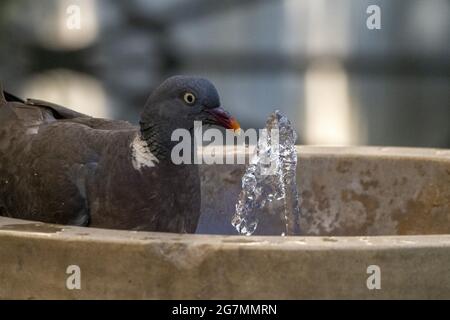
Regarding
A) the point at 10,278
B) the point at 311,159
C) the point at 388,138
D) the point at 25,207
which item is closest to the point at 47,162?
the point at 25,207

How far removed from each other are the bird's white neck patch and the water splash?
0.49m

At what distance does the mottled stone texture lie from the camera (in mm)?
3021

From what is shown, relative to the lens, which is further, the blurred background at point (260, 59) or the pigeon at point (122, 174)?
the blurred background at point (260, 59)

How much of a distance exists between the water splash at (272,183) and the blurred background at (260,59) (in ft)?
12.7

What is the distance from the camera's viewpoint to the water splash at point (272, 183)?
3012 mm

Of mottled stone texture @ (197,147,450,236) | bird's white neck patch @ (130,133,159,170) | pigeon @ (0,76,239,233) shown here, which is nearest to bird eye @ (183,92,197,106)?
pigeon @ (0,76,239,233)

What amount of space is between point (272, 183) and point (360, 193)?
0.90 ft

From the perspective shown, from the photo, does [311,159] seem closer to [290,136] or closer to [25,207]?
[290,136]

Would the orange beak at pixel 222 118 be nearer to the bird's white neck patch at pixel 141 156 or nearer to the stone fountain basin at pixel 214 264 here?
the bird's white neck patch at pixel 141 156

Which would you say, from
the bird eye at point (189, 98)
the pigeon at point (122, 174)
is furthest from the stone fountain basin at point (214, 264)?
the bird eye at point (189, 98)

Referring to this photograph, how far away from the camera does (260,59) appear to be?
7.31 meters

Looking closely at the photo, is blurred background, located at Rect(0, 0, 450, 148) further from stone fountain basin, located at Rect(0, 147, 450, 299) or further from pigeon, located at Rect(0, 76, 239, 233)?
stone fountain basin, located at Rect(0, 147, 450, 299)

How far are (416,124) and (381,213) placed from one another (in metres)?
4.62

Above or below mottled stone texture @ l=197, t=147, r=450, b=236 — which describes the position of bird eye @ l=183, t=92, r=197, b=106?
above
